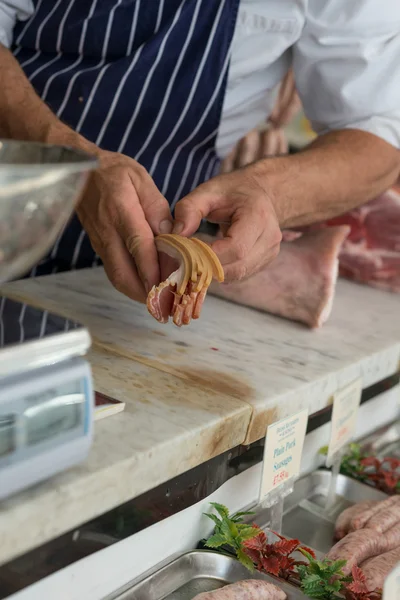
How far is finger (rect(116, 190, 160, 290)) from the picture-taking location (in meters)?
1.27

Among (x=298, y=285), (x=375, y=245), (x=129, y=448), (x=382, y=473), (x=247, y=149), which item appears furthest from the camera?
(x=247, y=149)

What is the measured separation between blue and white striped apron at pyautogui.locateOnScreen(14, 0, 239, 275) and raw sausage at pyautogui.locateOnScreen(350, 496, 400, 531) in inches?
37.8

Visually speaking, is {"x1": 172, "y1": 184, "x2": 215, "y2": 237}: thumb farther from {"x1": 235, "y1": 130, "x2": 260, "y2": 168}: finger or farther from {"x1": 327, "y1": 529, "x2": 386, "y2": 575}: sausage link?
{"x1": 235, "y1": 130, "x2": 260, "y2": 168}: finger

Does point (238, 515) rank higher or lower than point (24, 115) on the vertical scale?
lower

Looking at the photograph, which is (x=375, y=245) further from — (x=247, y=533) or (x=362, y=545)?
(x=247, y=533)

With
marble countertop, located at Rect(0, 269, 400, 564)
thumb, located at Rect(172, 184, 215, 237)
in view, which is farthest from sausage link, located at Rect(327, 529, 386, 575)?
thumb, located at Rect(172, 184, 215, 237)

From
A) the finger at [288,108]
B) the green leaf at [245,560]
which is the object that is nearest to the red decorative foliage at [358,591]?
the green leaf at [245,560]

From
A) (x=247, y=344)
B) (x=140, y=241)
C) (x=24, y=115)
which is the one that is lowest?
(x=247, y=344)

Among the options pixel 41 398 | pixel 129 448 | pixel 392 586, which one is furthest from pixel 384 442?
pixel 41 398

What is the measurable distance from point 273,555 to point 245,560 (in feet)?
0.15

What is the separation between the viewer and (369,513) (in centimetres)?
140

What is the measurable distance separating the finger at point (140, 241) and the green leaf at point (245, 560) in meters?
0.45

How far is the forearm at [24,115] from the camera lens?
1.43 m

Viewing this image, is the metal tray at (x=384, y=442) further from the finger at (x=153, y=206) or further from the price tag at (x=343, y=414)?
the finger at (x=153, y=206)
